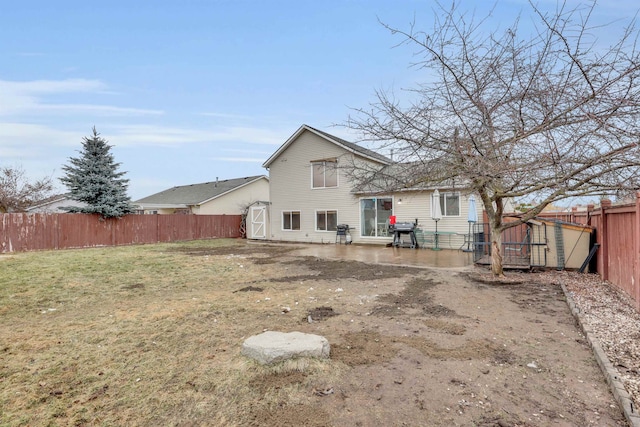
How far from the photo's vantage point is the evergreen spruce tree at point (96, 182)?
16359mm

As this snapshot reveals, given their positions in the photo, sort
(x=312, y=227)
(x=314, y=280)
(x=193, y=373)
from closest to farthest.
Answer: (x=193, y=373)
(x=314, y=280)
(x=312, y=227)

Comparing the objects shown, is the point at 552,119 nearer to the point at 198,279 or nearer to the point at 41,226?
the point at 198,279

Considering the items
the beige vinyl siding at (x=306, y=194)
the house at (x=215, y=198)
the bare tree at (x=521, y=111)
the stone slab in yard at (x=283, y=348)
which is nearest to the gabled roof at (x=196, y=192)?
the house at (x=215, y=198)

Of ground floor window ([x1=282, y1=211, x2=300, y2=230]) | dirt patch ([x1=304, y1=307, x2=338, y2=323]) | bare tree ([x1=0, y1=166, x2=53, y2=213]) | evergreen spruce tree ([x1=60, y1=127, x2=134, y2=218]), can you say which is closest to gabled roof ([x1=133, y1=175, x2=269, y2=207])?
bare tree ([x1=0, y1=166, x2=53, y2=213])

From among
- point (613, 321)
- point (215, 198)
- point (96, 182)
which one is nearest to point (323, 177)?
point (215, 198)

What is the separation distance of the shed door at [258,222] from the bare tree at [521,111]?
45.5 feet

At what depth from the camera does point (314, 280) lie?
7.32 meters

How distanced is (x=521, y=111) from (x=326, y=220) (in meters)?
12.5

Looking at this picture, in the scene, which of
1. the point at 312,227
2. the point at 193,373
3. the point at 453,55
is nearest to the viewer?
the point at 193,373

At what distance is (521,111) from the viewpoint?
16.4ft

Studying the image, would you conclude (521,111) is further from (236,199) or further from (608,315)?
(236,199)

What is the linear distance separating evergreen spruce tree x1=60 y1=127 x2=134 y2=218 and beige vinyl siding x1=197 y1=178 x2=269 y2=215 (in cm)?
705

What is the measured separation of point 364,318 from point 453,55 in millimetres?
4642

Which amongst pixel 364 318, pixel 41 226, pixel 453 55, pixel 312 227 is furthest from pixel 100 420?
pixel 41 226
